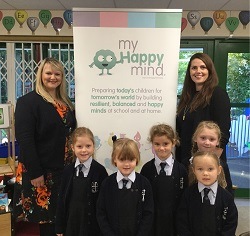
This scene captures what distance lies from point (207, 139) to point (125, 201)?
0.58 metres

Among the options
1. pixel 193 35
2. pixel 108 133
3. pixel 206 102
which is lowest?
pixel 108 133

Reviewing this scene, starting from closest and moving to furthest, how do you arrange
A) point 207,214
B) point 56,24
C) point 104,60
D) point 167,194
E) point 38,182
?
point 207,214 → point 167,194 → point 38,182 → point 104,60 → point 56,24

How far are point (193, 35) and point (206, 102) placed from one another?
1.81 metres

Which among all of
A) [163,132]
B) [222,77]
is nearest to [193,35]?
[222,77]

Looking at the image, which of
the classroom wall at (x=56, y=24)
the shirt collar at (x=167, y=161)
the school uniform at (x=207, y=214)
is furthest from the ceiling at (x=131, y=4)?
the school uniform at (x=207, y=214)

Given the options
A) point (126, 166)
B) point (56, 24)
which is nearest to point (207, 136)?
point (126, 166)

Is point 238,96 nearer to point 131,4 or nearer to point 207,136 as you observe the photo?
point 131,4

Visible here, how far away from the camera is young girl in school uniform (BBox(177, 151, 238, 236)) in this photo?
1468mm

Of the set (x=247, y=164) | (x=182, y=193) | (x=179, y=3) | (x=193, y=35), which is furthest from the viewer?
(x=247, y=164)

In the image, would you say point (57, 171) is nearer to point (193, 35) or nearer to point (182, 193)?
point (182, 193)

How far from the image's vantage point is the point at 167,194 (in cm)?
160

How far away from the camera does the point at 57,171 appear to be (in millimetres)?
1812

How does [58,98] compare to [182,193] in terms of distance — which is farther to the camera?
[58,98]

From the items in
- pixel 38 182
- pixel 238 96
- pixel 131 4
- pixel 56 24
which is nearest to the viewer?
pixel 38 182
